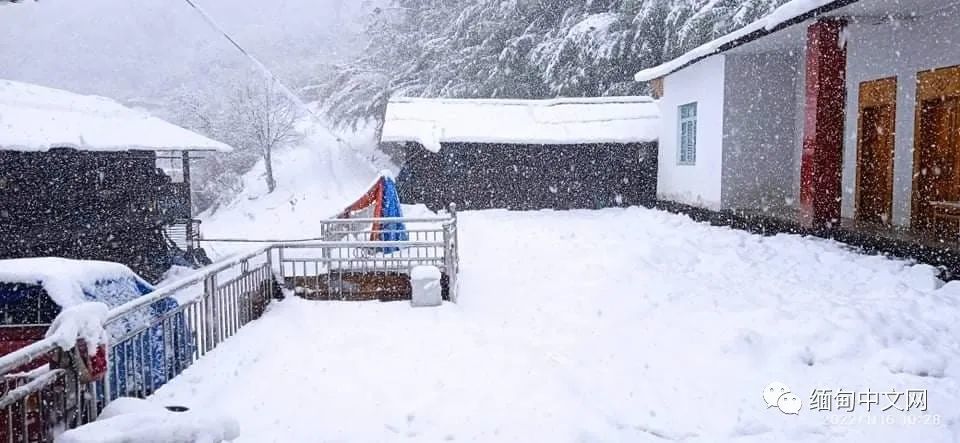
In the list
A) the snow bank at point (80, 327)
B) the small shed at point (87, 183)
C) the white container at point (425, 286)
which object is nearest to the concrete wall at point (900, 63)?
the white container at point (425, 286)

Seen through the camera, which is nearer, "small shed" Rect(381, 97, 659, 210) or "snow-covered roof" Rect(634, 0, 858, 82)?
"snow-covered roof" Rect(634, 0, 858, 82)

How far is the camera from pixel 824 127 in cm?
1144

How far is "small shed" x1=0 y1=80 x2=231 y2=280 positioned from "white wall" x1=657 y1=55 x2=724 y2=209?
45.8 feet

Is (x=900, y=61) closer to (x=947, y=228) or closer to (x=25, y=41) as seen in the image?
(x=947, y=228)

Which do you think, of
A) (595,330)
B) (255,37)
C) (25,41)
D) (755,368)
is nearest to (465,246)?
(595,330)

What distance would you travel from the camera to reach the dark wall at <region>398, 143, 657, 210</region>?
21453 mm

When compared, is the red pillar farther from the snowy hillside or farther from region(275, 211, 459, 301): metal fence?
the snowy hillside

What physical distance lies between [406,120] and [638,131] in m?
7.29

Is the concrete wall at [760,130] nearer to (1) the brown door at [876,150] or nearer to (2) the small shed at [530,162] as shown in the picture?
(1) the brown door at [876,150]

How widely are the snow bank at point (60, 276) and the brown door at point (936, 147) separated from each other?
36.9ft

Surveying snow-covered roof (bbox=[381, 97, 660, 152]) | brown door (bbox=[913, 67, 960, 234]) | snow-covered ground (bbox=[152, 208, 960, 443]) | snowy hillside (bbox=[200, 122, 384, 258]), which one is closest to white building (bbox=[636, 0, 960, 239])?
brown door (bbox=[913, 67, 960, 234])

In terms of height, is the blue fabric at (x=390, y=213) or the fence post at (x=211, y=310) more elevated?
the blue fabric at (x=390, y=213)

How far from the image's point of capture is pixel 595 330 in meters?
7.55

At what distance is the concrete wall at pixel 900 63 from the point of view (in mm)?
10500
